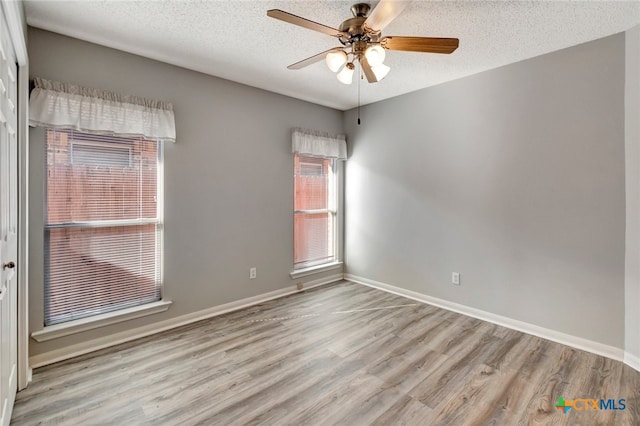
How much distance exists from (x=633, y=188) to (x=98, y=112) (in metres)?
4.21

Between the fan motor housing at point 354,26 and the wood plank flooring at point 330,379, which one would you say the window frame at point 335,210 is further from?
the fan motor housing at point 354,26

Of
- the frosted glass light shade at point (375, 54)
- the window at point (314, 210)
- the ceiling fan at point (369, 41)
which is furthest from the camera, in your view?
the window at point (314, 210)

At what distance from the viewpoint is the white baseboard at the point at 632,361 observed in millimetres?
2258

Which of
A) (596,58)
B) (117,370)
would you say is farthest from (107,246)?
(596,58)

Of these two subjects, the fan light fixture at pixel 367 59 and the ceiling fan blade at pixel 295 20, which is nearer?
the ceiling fan blade at pixel 295 20

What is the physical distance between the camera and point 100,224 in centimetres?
256

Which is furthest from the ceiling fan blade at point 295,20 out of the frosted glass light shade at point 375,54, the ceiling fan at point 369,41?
the frosted glass light shade at point 375,54

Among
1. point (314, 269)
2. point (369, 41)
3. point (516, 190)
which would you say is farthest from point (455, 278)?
point (369, 41)

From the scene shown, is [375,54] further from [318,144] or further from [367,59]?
[318,144]

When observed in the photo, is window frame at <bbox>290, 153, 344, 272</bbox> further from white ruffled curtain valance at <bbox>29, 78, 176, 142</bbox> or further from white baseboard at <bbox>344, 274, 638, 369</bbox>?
white ruffled curtain valance at <bbox>29, 78, 176, 142</bbox>

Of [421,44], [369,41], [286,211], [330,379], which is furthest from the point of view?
[286,211]

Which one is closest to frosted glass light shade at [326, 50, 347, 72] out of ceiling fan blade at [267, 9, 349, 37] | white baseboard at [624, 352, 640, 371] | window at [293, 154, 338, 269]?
ceiling fan blade at [267, 9, 349, 37]

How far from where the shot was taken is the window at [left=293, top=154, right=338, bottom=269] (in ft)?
13.4

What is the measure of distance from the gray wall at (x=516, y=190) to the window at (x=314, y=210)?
2.23 feet
